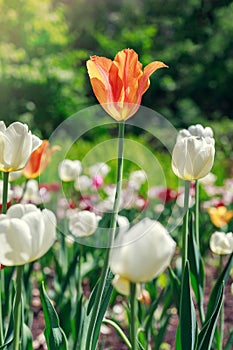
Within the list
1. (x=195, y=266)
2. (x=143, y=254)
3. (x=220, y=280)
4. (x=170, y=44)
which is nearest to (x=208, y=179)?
(x=195, y=266)

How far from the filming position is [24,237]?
877 millimetres

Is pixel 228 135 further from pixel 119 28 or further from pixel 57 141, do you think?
pixel 119 28

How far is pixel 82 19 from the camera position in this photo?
13.6 meters

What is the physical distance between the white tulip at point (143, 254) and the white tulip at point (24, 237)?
159 millimetres

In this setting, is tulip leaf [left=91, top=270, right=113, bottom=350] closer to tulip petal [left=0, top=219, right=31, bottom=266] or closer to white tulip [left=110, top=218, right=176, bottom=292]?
tulip petal [left=0, top=219, right=31, bottom=266]

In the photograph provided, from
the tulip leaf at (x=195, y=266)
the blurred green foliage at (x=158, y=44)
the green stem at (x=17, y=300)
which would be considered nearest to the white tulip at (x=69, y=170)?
the tulip leaf at (x=195, y=266)

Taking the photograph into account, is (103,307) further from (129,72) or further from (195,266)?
(195,266)

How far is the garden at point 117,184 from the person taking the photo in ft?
3.40

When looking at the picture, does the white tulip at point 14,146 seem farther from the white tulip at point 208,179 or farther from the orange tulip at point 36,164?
the white tulip at point 208,179

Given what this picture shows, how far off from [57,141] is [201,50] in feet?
20.1

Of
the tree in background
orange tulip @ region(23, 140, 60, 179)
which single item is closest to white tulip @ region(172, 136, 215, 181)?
orange tulip @ region(23, 140, 60, 179)

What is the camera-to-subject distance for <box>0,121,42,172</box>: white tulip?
1.15 metres

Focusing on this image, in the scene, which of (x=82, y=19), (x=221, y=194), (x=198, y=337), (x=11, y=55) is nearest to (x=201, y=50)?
(x=82, y=19)

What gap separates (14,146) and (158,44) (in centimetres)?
1172
